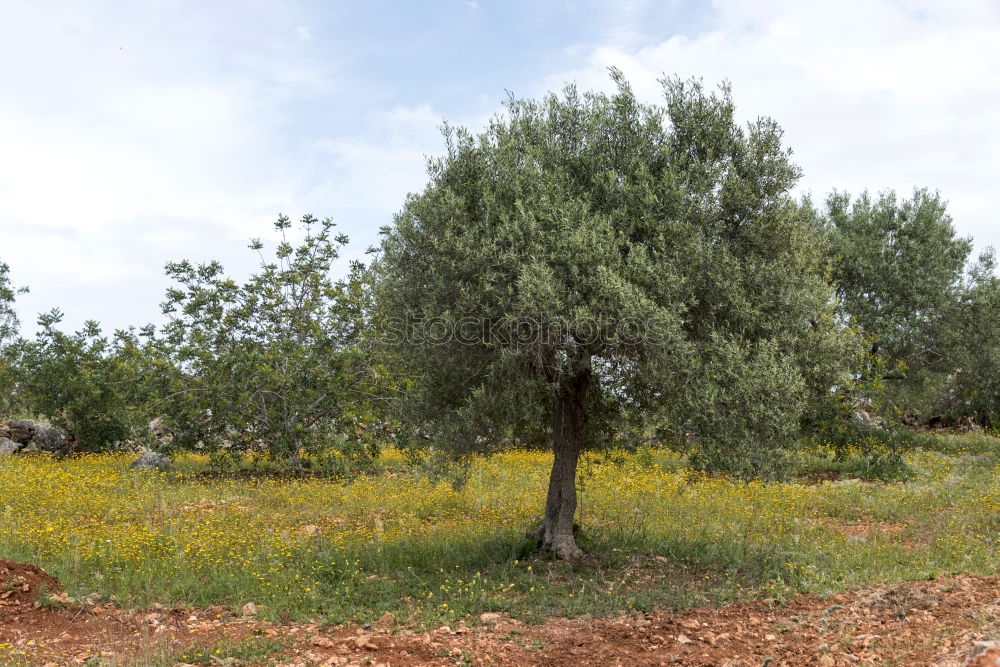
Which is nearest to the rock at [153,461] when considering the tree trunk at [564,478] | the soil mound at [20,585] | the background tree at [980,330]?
the soil mound at [20,585]

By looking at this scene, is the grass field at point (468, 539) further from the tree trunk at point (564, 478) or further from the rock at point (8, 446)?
the rock at point (8, 446)

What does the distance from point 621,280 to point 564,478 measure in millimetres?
4720

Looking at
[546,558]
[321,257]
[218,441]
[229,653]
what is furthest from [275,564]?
[321,257]

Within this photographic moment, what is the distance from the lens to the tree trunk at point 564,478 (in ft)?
43.2

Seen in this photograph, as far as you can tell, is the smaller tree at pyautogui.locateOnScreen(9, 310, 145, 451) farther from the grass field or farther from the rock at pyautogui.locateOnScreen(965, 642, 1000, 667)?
the rock at pyautogui.locateOnScreen(965, 642, 1000, 667)

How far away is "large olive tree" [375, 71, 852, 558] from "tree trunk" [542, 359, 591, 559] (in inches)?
1.3

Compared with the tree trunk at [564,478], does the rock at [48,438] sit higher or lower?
lower

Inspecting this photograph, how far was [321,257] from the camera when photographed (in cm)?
2489

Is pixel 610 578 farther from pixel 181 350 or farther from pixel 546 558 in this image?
pixel 181 350

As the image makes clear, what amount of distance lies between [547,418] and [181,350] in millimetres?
14397

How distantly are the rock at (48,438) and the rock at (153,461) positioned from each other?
24.7 feet

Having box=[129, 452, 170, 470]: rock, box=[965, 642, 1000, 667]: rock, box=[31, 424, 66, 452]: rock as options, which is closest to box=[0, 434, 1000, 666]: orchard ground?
box=[965, 642, 1000, 667]: rock

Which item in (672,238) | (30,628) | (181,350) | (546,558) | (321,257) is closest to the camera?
(30,628)

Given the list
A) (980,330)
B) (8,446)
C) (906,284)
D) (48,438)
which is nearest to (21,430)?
(8,446)
